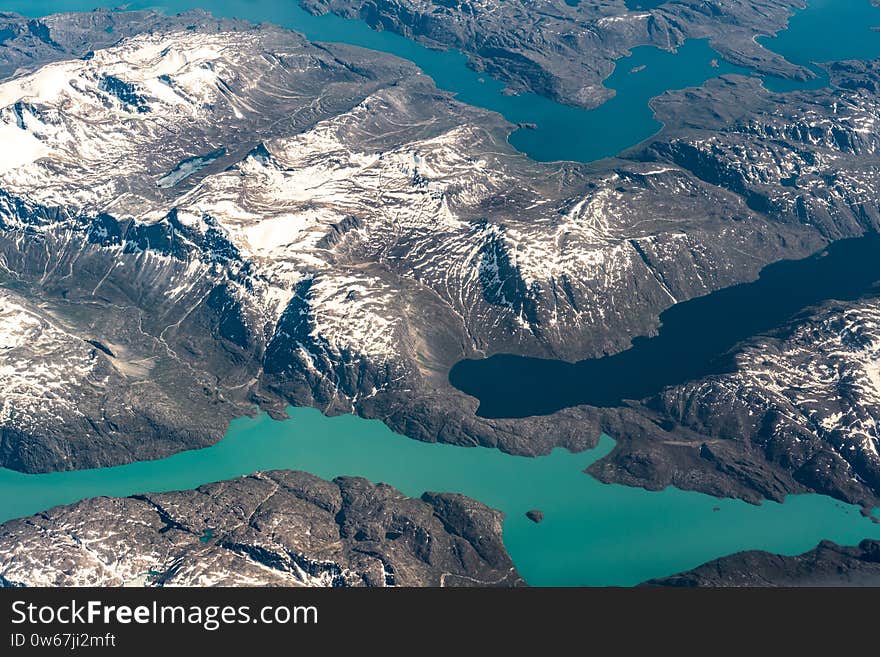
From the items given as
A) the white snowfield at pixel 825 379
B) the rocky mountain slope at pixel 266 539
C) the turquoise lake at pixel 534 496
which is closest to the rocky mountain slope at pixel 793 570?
the turquoise lake at pixel 534 496

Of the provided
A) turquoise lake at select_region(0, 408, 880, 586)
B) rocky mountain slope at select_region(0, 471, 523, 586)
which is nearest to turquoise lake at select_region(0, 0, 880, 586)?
turquoise lake at select_region(0, 408, 880, 586)

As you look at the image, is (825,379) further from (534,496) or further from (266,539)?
(266,539)

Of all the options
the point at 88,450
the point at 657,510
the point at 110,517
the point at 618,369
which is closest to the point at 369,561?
the point at 110,517

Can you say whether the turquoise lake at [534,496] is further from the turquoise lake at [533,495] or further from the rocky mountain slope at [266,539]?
the rocky mountain slope at [266,539]

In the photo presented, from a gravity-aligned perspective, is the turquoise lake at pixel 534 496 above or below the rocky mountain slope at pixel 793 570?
below

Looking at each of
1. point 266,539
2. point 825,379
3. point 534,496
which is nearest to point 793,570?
point 534,496

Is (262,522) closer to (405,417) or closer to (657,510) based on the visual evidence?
(405,417)

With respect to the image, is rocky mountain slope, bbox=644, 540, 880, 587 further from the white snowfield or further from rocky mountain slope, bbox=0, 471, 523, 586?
rocky mountain slope, bbox=0, 471, 523, 586
